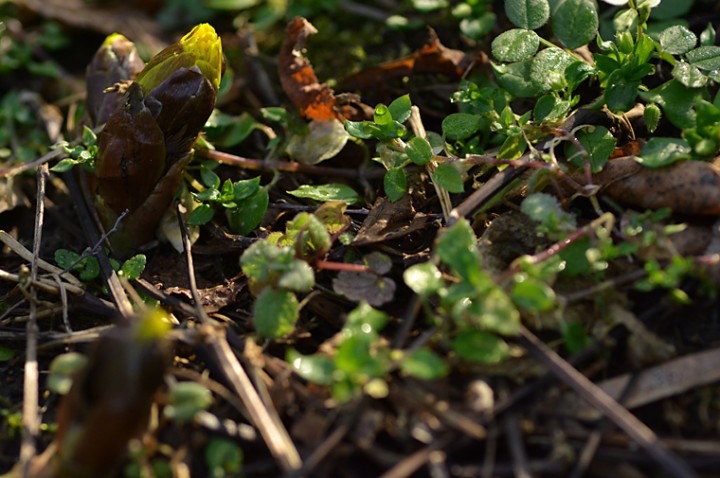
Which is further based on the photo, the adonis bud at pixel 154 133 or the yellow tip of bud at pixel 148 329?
the adonis bud at pixel 154 133

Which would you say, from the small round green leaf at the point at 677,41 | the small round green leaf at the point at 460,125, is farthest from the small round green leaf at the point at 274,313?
the small round green leaf at the point at 677,41

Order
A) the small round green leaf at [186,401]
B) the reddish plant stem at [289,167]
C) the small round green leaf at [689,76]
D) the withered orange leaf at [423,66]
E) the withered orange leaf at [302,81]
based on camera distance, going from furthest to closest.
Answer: the withered orange leaf at [423,66], the withered orange leaf at [302,81], the reddish plant stem at [289,167], the small round green leaf at [689,76], the small round green leaf at [186,401]

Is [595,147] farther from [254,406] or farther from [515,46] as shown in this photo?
[254,406]

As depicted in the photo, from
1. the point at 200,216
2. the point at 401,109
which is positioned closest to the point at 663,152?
the point at 401,109

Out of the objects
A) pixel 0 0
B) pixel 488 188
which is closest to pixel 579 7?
pixel 488 188

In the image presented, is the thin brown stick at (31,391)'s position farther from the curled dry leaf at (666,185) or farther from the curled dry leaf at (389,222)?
the curled dry leaf at (666,185)

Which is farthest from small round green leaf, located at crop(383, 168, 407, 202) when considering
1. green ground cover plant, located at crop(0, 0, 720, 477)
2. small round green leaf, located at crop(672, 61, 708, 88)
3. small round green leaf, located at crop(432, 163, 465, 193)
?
small round green leaf, located at crop(672, 61, 708, 88)
